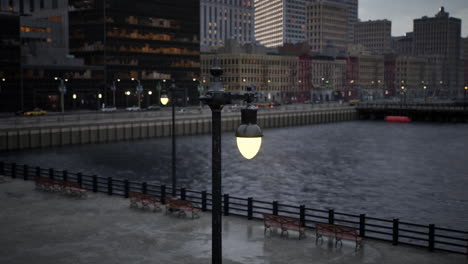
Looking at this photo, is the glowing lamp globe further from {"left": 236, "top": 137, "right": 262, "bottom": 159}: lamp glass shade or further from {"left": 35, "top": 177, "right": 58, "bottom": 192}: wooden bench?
{"left": 35, "top": 177, "right": 58, "bottom": 192}: wooden bench

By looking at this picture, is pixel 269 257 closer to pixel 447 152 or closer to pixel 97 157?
pixel 97 157

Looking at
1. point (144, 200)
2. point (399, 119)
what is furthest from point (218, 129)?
point (399, 119)

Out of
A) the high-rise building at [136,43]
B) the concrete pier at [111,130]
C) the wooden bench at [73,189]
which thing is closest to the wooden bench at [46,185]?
the wooden bench at [73,189]

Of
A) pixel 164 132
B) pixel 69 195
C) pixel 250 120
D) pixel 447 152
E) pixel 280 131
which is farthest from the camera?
pixel 280 131

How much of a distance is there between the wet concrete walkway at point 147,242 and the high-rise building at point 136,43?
341 ft

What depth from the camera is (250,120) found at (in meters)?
9.91

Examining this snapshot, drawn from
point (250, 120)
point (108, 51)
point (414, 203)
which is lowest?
point (414, 203)

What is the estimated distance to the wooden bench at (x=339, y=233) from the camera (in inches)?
821

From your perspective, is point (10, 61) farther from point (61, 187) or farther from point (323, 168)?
point (61, 187)

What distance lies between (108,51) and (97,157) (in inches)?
3031

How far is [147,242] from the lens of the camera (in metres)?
21.4

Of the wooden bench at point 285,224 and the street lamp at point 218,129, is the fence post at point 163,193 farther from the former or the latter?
the street lamp at point 218,129

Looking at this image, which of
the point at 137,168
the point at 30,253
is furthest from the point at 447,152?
the point at 30,253

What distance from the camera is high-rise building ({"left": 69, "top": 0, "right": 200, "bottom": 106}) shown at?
5384 inches
